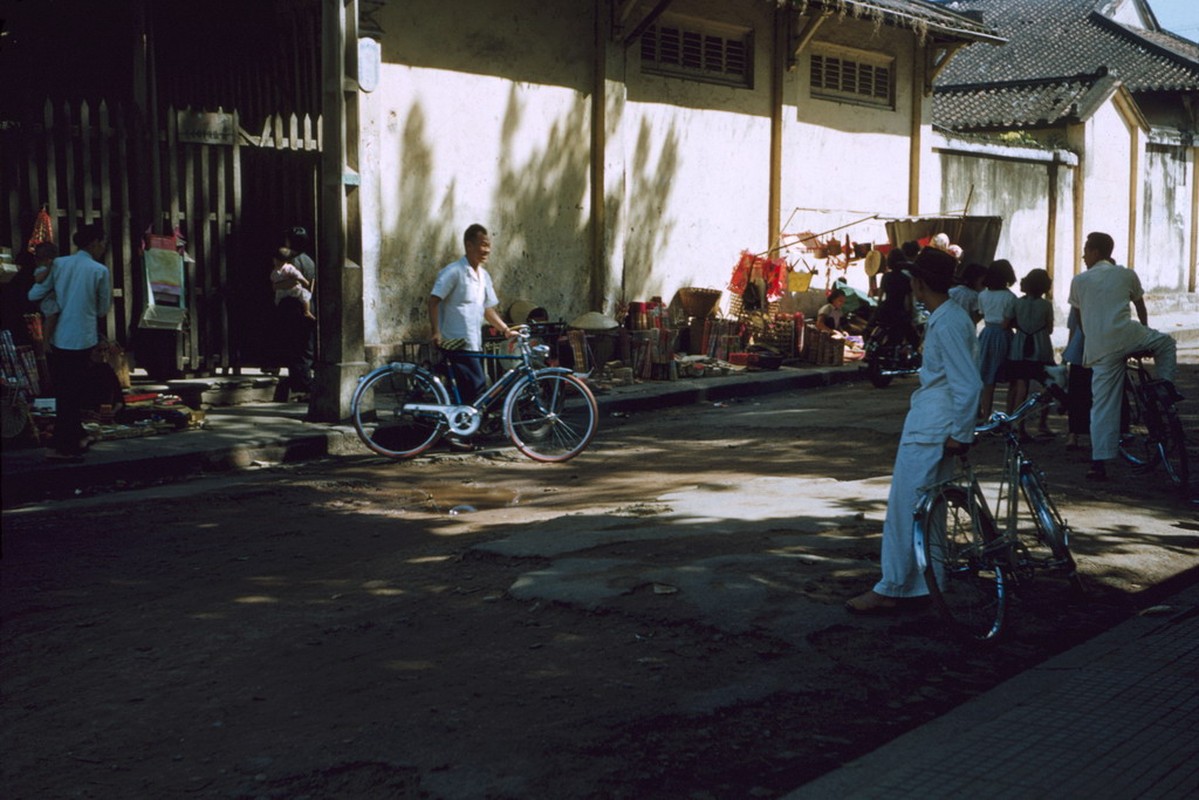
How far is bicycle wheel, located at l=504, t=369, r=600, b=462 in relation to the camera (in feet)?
34.3

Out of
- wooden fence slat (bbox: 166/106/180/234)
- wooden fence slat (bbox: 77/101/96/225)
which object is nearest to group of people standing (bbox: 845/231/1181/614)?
wooden fence slat (bbox: 166/106/180/234)

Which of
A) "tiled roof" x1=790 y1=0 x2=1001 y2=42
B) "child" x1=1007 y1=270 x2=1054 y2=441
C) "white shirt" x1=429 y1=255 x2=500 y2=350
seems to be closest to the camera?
"white shirt" x1=429 y1=255 x2=500 y2=350

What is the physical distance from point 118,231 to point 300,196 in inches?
70.3

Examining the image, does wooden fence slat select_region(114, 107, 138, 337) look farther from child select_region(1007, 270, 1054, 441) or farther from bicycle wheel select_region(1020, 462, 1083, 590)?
bicycle wheel select_region(1020, 462, 1083, 590)

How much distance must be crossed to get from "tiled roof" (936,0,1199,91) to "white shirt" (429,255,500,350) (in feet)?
87.1

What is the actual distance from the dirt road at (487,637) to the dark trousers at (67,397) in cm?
93

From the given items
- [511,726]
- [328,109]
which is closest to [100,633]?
[511,726]

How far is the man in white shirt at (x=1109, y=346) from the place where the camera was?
9148mm

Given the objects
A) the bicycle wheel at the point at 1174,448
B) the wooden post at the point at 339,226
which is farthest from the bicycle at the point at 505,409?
the bicycle wheel at the point at 1174,448

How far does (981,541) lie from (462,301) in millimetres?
5881

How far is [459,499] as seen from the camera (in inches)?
349

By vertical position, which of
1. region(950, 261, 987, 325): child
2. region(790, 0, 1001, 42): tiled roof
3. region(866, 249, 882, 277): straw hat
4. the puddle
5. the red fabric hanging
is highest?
region(790, 0, 1001, 42): tiled roof

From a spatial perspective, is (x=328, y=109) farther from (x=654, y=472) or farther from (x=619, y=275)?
(x=619, y=275)

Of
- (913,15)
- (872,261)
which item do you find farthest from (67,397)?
(913,15)
